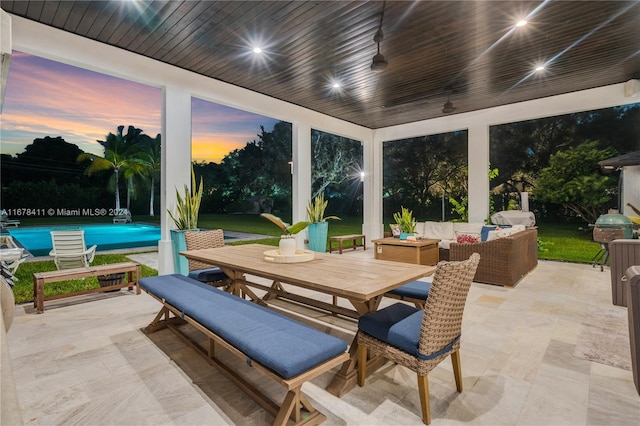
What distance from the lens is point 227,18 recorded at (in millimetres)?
3615

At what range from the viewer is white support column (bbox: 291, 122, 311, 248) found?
7031mm

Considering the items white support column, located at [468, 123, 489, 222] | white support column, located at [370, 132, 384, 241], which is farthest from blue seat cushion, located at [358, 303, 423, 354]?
white support column, located at [370, 132, 384, 241]

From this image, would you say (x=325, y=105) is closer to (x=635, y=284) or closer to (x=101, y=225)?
(x=635, y=284)

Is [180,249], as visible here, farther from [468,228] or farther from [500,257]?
[468,228]

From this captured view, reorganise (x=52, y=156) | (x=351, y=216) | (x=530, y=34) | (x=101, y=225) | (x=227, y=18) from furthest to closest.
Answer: (x=351, y=216) < (x=101, y=225) < (x=52, y=156) < (x=530, y=34) < (x=227, y=18)

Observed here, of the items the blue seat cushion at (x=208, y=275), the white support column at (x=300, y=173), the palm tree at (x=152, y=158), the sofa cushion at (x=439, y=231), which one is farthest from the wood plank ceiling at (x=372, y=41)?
the palm tree at (x=152, y=158)

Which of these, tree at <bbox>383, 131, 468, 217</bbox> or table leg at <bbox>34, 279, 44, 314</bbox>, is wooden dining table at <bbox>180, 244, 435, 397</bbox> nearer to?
table leg at <bbox>34, 279, 44, 314</bbox>

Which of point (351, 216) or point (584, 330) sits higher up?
point (351, 216)

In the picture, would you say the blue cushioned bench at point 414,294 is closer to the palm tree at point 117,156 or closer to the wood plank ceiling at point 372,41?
the wood plank ceiling at point 372,41

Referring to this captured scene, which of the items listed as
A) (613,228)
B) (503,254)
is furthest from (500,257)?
(613,228)

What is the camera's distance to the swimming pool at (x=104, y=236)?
727 cm

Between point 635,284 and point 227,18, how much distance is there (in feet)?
14.0

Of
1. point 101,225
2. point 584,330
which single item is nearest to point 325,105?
point 584,330

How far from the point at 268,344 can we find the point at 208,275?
209 centimetres
